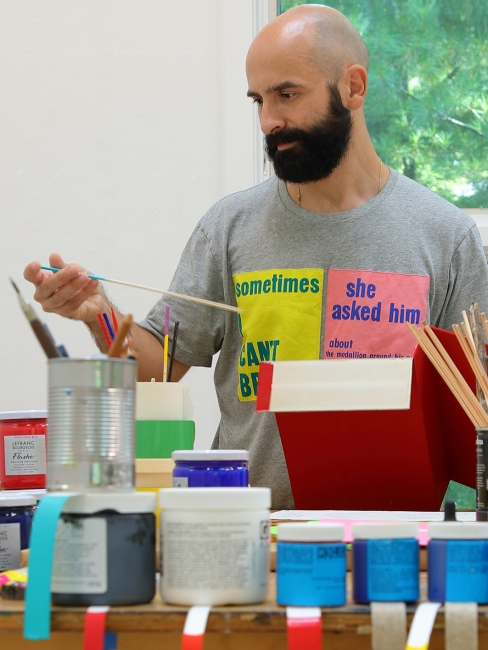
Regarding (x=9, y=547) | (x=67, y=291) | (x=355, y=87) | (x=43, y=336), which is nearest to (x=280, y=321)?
(x=67, y=291)

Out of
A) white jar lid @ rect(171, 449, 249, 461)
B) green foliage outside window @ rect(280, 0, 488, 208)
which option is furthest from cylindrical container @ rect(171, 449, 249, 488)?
green foliage outside window @ rect(280, 0, 488, 208)

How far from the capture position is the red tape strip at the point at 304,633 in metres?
0.57

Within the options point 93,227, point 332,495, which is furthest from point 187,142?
point 332,495

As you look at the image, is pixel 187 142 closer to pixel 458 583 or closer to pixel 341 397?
pixel 341 397

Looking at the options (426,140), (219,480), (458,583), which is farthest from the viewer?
(426,140)

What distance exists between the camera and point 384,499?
3.71 feet

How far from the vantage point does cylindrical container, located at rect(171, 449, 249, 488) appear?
31.9 inches

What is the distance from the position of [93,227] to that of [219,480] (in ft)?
4.79

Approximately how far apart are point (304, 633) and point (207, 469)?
259mm

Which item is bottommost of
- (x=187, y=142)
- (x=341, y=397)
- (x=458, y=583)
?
(x=458, y=583)

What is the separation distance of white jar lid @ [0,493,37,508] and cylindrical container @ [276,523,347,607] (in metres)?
0.39

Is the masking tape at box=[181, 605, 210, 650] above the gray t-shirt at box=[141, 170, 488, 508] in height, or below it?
below

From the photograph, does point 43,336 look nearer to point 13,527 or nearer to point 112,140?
point 13,527

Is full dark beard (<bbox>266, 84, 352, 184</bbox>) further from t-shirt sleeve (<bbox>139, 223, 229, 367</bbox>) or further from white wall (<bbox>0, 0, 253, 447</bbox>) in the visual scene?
white wall (<bbox>0, 0, 253, 447</bbox>)
